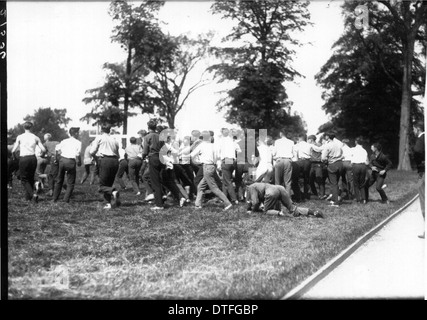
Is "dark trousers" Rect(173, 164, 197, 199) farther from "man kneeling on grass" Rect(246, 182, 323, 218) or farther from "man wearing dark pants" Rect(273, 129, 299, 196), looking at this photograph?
"man kneeling on grass" Rect(246, 182, 323, 218)

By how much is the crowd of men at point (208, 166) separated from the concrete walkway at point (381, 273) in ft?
9.40

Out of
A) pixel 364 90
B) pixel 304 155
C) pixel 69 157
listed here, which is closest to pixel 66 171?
pixel 69 157

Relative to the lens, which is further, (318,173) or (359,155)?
(318,173)

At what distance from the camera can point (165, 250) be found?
6977mm

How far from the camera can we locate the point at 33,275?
5.37 metres

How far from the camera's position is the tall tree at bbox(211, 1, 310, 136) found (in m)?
27.8

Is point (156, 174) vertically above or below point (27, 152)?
below

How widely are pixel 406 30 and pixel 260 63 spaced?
36.8 ft

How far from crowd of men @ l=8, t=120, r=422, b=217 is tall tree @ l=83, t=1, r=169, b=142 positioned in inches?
501

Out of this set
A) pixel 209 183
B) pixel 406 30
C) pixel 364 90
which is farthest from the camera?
pixel 364 90

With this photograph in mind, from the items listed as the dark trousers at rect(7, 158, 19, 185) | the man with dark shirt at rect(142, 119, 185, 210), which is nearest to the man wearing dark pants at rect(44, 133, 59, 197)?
the dark trousers at rect(7, 158, 19, 185)

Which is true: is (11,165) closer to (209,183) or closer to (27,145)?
(27,145)
